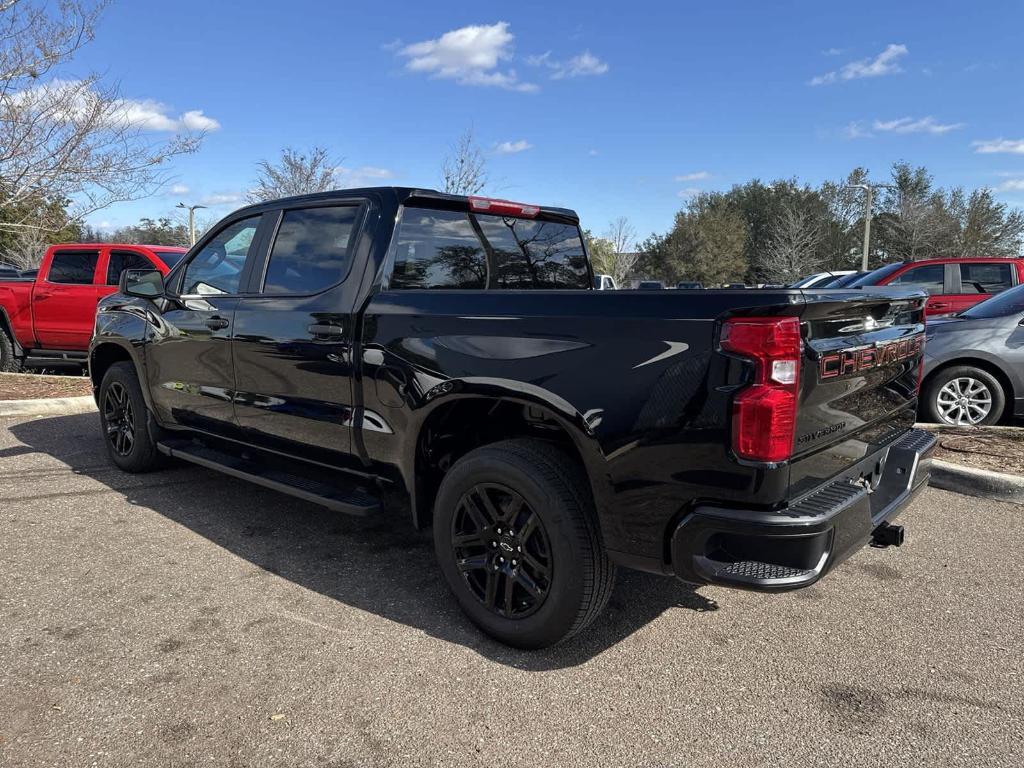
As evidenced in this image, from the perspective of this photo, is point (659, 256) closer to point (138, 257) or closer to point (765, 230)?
point (765, 230)

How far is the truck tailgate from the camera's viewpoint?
92.9 inches

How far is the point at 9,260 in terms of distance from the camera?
35.9 m

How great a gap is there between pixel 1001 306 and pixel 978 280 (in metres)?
5.04

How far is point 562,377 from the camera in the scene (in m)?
2.63

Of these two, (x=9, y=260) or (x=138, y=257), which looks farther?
(x=9, y=260)

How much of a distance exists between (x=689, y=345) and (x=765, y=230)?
61.6 m

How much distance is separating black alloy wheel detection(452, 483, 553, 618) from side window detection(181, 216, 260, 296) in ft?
7.12

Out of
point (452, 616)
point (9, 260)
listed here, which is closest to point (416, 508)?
point (452, 616)

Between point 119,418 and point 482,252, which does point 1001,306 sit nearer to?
point 482,252

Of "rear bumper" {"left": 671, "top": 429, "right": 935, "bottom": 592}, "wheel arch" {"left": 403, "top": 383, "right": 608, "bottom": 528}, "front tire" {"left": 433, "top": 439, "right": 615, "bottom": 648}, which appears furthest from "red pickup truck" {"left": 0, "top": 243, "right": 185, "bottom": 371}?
"rear bumper" {"left": 671, "top": 429, "right": 935, "bottom": 592}

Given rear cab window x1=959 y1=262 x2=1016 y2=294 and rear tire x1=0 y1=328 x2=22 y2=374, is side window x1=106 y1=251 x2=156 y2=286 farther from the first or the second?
rear cab window x1=959 y1=262 x2=1016 y2=294

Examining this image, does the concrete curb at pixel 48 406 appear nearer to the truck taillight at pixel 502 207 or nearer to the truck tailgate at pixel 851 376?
the truck taillight at pixel 502 207

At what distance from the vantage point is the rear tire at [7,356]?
10508 millimetres

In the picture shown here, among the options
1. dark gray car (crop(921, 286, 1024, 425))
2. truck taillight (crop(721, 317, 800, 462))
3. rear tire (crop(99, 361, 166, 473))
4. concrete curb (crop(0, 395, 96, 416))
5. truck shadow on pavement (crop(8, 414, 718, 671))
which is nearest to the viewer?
truck taillight (crop(721, 317, 800, 462))
